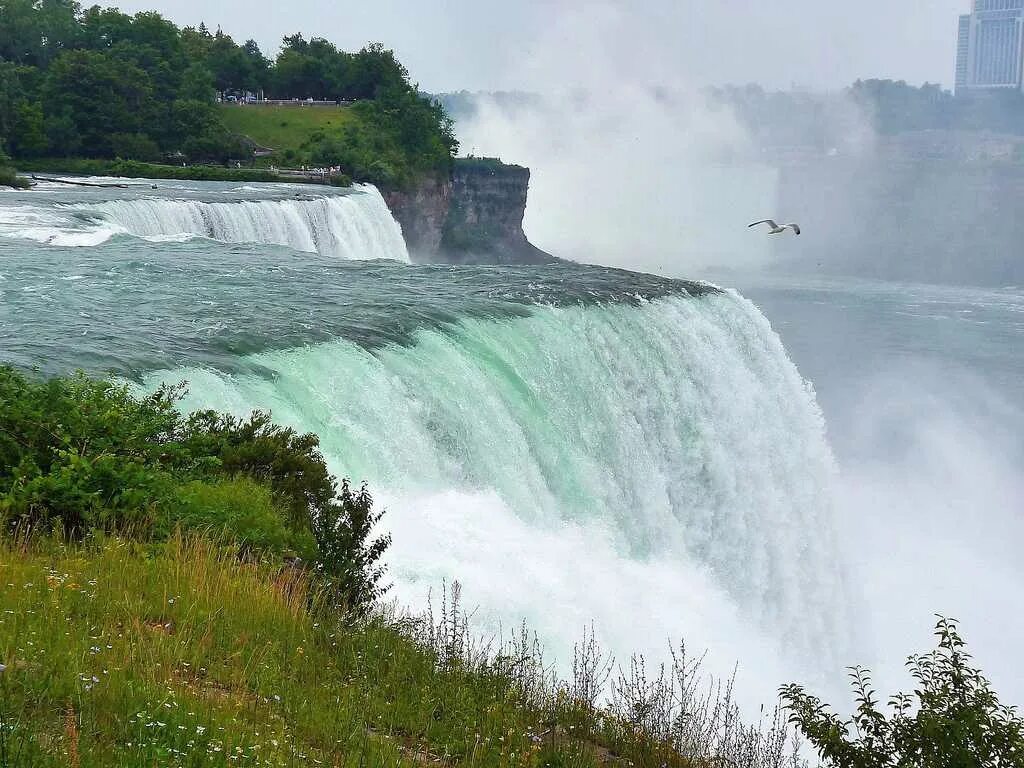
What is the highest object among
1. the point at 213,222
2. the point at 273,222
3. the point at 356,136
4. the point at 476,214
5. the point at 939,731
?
the point at 356,136

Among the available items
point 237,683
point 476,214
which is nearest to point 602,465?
point 237,683

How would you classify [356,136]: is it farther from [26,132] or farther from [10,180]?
[10,180]

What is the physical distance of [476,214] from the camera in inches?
2512

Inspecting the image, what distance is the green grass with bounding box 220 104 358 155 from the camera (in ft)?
205

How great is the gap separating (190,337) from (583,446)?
16.8ft

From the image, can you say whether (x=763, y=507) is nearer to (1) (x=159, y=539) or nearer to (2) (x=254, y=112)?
(1) (x=159, y=539)

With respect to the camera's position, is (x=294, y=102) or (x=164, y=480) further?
(x=294, y=102)

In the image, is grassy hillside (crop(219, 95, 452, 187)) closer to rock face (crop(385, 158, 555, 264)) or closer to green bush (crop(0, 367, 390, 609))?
rock face (crop(385, 158, 555, 264))

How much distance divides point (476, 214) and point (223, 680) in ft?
196

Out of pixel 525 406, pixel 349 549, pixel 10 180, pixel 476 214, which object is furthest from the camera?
pixel 476 214

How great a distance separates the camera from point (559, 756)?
17.0 feet

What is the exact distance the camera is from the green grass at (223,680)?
401cm

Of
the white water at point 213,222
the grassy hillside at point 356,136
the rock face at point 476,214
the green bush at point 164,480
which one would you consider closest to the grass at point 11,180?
the white water at point 213,222

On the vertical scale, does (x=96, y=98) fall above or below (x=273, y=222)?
above
